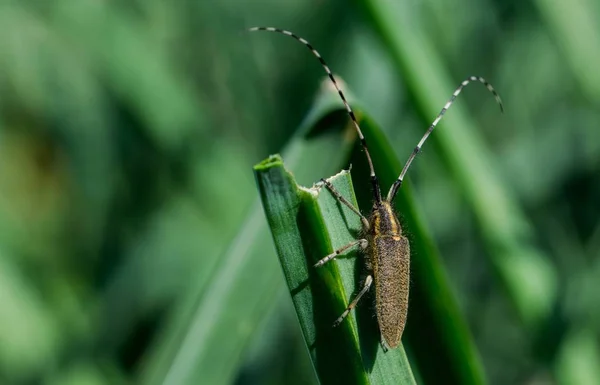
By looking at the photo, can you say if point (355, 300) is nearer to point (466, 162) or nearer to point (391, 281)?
point (391, 281)

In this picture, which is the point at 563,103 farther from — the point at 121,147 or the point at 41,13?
the point at 41,13

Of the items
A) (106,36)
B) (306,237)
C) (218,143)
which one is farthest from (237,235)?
(106,36)

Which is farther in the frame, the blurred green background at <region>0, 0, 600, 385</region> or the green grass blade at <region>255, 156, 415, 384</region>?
the blurred green background at <region>0, 0, 600, 385</region>

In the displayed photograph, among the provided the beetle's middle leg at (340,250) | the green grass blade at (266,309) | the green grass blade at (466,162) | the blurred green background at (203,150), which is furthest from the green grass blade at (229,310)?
the blurred green background at (203,150)

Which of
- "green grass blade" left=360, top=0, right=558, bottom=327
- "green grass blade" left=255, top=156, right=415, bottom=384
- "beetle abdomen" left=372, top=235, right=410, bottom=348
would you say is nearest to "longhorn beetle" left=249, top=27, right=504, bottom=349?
"beetle abdomen" left=372, top=235, right=410, bottom=348

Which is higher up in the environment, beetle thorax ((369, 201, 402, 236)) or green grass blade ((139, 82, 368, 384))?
beetle thorax ((369, 201, 402, 236))

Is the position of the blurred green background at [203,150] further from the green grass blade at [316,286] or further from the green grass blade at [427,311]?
the green grass blade at [316,286]

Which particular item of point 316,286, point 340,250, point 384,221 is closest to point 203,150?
point 384,221

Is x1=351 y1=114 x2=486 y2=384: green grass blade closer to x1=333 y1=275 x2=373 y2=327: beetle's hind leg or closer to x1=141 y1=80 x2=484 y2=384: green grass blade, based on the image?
x1=141 y1=80 x2=484 y2=384: green grass blade
